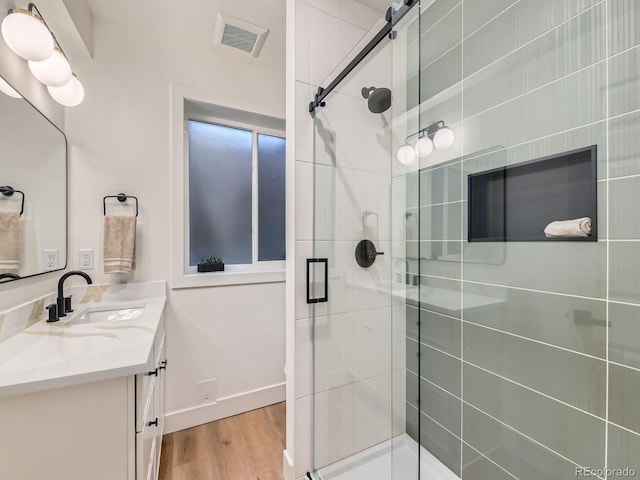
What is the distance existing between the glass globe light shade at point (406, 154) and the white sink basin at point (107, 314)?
5.10 ft

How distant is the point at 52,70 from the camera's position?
124 cm

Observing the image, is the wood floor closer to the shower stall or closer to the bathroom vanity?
the shower stall

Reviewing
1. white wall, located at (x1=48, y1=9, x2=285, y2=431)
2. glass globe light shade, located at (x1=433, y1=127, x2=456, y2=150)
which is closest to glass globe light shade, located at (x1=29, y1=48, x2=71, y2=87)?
white wall, located at (x1=48, y1=9, x2=285, y2=431)

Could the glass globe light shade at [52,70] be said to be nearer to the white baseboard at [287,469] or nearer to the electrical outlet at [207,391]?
the electrical outlet at [207,391]

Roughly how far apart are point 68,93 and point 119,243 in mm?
805

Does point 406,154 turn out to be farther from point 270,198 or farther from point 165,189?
point 165,189

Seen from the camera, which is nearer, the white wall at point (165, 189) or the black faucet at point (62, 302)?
the black faucet at point (62, 302)

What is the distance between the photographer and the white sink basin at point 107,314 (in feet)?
4.81

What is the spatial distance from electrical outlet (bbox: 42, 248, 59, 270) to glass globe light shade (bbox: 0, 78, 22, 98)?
70 centimetres

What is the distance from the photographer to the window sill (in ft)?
6.03

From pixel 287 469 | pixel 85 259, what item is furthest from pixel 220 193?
pixel 287 469

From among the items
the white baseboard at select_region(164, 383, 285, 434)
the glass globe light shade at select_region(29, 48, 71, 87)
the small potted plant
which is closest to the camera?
the glass globe light shade at select_region(29, 48, 71, 87)

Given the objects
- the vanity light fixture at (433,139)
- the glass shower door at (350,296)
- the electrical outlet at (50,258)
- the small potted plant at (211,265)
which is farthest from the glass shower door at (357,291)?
the electrical outlet at (50,258)

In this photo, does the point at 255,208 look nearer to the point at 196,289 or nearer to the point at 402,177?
the point at 196,289
